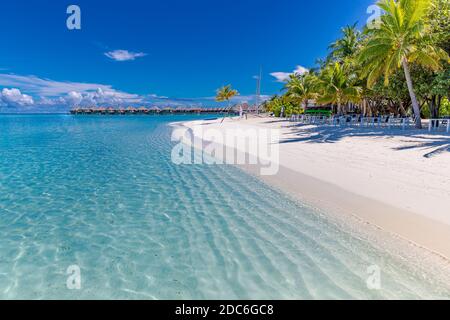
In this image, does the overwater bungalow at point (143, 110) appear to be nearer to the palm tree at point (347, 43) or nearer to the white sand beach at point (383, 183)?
the palm tree at point (347, 43)

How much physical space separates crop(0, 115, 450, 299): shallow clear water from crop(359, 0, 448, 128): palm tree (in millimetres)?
12441

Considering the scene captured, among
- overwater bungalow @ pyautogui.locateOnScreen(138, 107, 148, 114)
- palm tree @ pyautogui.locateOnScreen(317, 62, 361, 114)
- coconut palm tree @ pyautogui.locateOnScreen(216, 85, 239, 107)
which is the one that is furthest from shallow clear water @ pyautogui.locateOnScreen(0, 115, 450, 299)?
overwater bungalow @ pyautogui.locateOnScreen(138, 107, 148, 114)

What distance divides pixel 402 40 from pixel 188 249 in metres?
16.3

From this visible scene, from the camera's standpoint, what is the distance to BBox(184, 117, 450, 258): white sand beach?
4.32m

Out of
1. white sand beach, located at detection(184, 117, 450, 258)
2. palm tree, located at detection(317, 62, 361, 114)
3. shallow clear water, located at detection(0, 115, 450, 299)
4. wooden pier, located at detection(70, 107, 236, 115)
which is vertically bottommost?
shallow clear water, located at detection(0, 115, 450, 299)

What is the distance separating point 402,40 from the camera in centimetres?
1409

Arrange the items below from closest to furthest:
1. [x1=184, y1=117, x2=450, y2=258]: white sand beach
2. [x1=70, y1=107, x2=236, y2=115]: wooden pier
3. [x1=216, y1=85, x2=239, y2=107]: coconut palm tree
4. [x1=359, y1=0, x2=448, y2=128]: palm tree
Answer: [x1=184, y1=117, x2=450, y2=258]: white sand beach → [x1=359, y1=0, x2=448, y2=128]: palm tree → [x1=216, y1=85, x2=239, y2=107]: coconut palm tree → [x1=70, y1=107, x2=236, y2=115]: wooden pier

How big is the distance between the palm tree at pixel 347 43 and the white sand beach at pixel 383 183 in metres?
21.1

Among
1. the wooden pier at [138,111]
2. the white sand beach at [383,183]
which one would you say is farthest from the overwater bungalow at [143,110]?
the white sand beach at [383,183]

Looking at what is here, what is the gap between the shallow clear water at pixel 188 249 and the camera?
310 centimetres

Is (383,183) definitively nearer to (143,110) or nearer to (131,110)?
(143,110)

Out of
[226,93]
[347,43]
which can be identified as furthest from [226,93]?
[347,43]

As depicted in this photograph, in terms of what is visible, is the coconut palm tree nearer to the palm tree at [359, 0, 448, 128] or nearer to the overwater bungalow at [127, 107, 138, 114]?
the palm tree at [359, 0, 448, 128]
